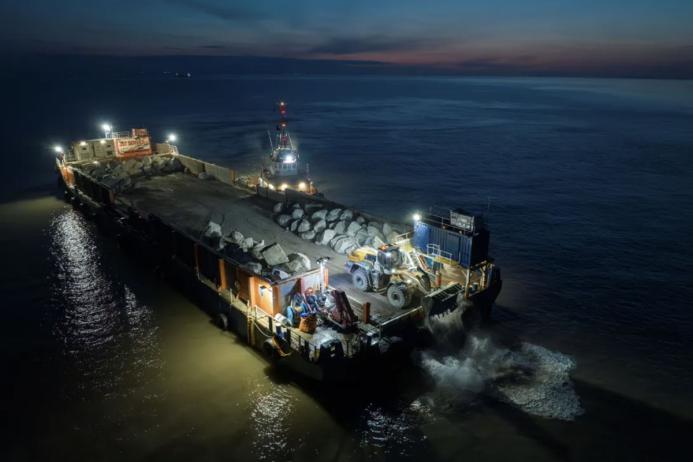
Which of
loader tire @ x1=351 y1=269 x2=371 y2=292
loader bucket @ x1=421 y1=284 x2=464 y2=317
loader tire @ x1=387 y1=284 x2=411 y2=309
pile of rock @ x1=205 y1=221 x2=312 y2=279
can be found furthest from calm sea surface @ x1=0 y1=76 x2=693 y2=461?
loader tire @ x1=351 y1=269 x2=371 y2=292

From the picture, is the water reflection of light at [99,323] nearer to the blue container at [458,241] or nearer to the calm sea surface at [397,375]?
the calm sea surface at [397,375]

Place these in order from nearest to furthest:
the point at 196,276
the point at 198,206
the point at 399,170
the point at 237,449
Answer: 1. the point at 237,449
2. the point at 196,276
3. the point at 198,206
4. the point at 399,170

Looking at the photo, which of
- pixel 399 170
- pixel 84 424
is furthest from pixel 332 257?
pixel 399 170

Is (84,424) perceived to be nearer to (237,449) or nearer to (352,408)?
(237,449)

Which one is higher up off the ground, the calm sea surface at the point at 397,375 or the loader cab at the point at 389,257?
the loader cab at the point at 389,257

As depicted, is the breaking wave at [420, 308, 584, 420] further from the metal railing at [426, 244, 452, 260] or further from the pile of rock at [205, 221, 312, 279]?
the pile of rock at [205, 221, 312, 279]

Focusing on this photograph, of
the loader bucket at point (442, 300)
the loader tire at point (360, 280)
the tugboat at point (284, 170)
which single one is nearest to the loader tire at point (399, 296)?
the loader bucket at point (442, 300)

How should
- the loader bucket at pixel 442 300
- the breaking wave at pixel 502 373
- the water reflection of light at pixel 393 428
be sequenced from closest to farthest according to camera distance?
the water reflection of light at pixel 393 428, the breaking wave at pixel 502 373, the loader bucket at pixel 442 300
